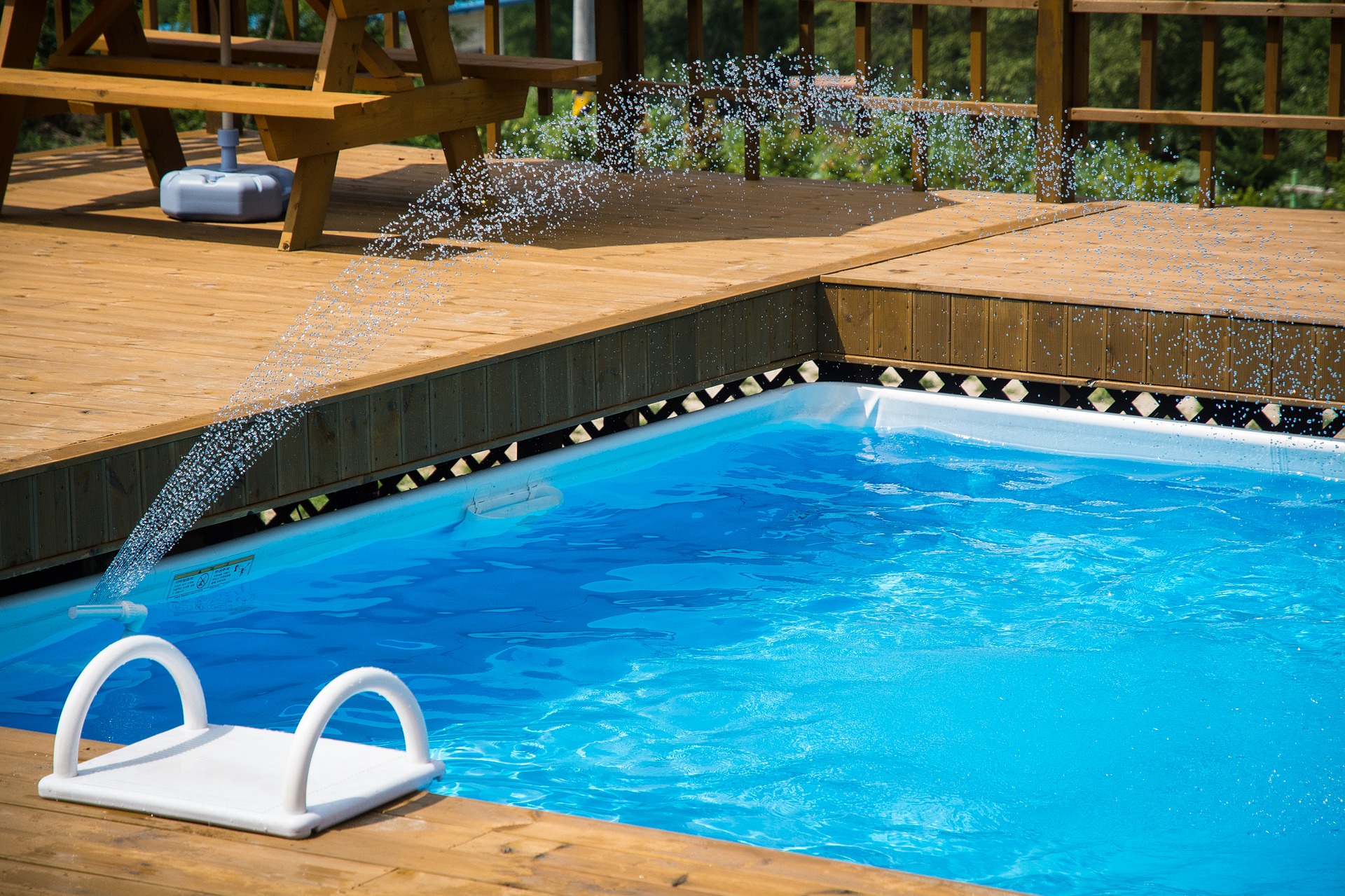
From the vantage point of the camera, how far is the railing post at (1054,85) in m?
7.23

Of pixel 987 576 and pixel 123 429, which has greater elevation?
pixel 123 429

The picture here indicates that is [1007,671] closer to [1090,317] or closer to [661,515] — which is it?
[661,515]

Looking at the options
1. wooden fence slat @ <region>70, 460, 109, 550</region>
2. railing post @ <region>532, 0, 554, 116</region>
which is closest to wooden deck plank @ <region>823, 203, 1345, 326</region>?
railing post @ <region>532, 0, 554, 116</region>

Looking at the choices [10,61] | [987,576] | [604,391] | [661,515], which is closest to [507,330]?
[604,391]

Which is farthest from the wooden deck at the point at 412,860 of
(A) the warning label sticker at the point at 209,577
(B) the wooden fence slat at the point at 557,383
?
(B) the wooden fence slat at the point at 557,383

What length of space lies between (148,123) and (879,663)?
205 inches

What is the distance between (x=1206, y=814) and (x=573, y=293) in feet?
10.1

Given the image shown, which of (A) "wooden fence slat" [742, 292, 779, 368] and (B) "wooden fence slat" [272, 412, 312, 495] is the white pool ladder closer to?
(B) "wooden fence slat" [272, 412, 312, 495]

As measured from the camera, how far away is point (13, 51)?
23.2 ft

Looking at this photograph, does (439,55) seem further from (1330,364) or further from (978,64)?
(1330,364)

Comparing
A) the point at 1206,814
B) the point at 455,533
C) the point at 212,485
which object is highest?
the point at 212,485

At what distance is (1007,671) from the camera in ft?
13.4

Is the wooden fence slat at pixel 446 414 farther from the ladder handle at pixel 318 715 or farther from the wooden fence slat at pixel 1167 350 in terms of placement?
the wooden fence slat at pixel 1167 350

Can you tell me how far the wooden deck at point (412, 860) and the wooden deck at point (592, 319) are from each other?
5.32 ft
